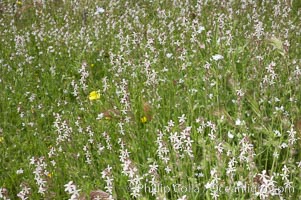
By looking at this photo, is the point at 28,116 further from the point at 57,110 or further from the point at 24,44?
the point at 24,44

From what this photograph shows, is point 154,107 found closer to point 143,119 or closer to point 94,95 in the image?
point 143,119

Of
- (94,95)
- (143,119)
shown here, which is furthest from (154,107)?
(94,95)

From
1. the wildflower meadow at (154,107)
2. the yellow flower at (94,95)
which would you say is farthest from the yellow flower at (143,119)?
the yellow flower at (94,95)

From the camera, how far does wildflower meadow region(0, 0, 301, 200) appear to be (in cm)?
240

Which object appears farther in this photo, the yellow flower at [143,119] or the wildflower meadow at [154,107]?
the yellow flower at [143,119]

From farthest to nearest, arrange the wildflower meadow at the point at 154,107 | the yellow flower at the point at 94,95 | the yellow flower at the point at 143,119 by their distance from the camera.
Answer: the yellow flower at the point at 94,95 < the yellow flower at the point at 143,119 < the wildflower meadow at the point at 154,107

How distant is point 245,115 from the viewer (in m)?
3.09

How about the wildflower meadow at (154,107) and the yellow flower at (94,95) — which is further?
the yellow flower at (94,95)

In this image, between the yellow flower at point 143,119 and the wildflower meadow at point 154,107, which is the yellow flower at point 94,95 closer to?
the wildflower meadow at point 154,107

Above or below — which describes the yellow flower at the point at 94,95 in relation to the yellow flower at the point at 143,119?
above

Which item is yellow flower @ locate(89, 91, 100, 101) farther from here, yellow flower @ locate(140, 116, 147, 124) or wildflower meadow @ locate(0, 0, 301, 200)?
yellow flower @ locate(140, 116, 147, 124)

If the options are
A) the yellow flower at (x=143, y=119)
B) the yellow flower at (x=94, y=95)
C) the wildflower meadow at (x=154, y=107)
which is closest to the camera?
the wildflower meadow at (x=154, y=107)

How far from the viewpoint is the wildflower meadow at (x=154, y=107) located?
2404mm

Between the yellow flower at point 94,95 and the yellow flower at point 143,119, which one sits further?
the yellow flower at point 94,95
